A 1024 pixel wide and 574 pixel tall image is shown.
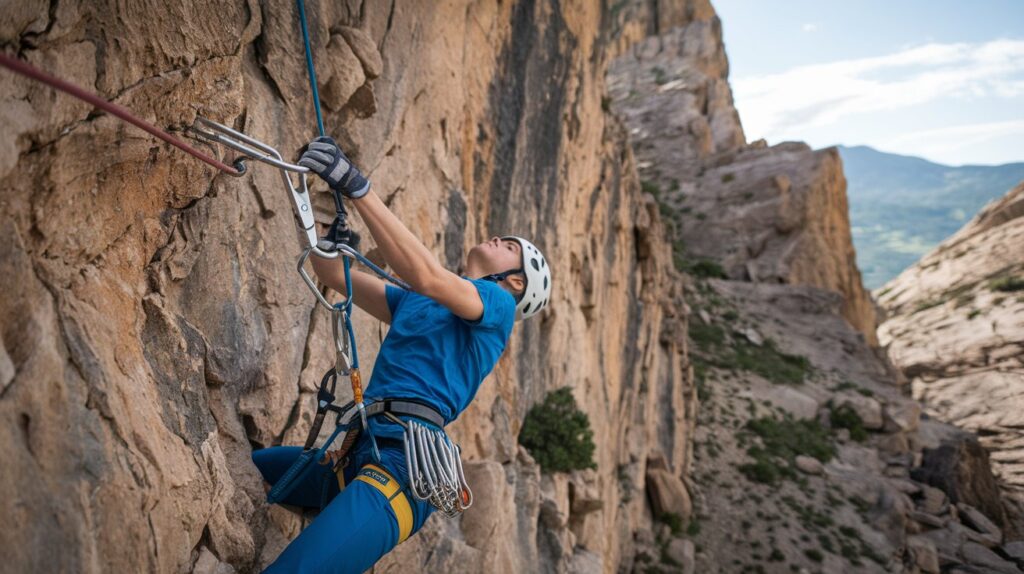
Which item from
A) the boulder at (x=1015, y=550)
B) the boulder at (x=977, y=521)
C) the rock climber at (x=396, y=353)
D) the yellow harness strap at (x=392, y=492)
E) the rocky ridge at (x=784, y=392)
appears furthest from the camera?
the boulder at (x=977, y=521)

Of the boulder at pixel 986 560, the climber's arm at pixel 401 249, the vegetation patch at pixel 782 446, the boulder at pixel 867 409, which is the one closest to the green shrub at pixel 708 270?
the boulder at pixel 867 409

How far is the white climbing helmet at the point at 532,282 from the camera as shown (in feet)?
12.4

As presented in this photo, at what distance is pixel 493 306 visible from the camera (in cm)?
327

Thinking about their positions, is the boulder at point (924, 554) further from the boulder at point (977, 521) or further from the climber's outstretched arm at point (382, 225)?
the climber's outstretched arm at point (382, 225)

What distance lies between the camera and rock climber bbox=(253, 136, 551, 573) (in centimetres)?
270

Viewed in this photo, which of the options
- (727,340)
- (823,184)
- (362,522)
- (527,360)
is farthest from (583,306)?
(823,184)

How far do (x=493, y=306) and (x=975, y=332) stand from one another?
44413 mm

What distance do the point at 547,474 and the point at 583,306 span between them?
3918 mm

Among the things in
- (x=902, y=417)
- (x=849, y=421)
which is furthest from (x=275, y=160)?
(x=902, y=417)

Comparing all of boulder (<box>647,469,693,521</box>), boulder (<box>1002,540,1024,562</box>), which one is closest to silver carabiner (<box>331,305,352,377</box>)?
boulder (<box>647,469,693,521</box>)

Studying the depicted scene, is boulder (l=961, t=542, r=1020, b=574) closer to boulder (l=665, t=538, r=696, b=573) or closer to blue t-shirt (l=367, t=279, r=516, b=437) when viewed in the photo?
boulder (l=665, t=538, r=696, b=573)

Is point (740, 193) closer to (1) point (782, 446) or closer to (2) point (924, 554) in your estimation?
(1) point (782, 446)

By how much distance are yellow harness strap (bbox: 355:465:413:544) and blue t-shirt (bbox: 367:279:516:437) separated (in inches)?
10.6

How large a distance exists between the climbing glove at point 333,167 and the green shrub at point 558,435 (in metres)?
7.42
